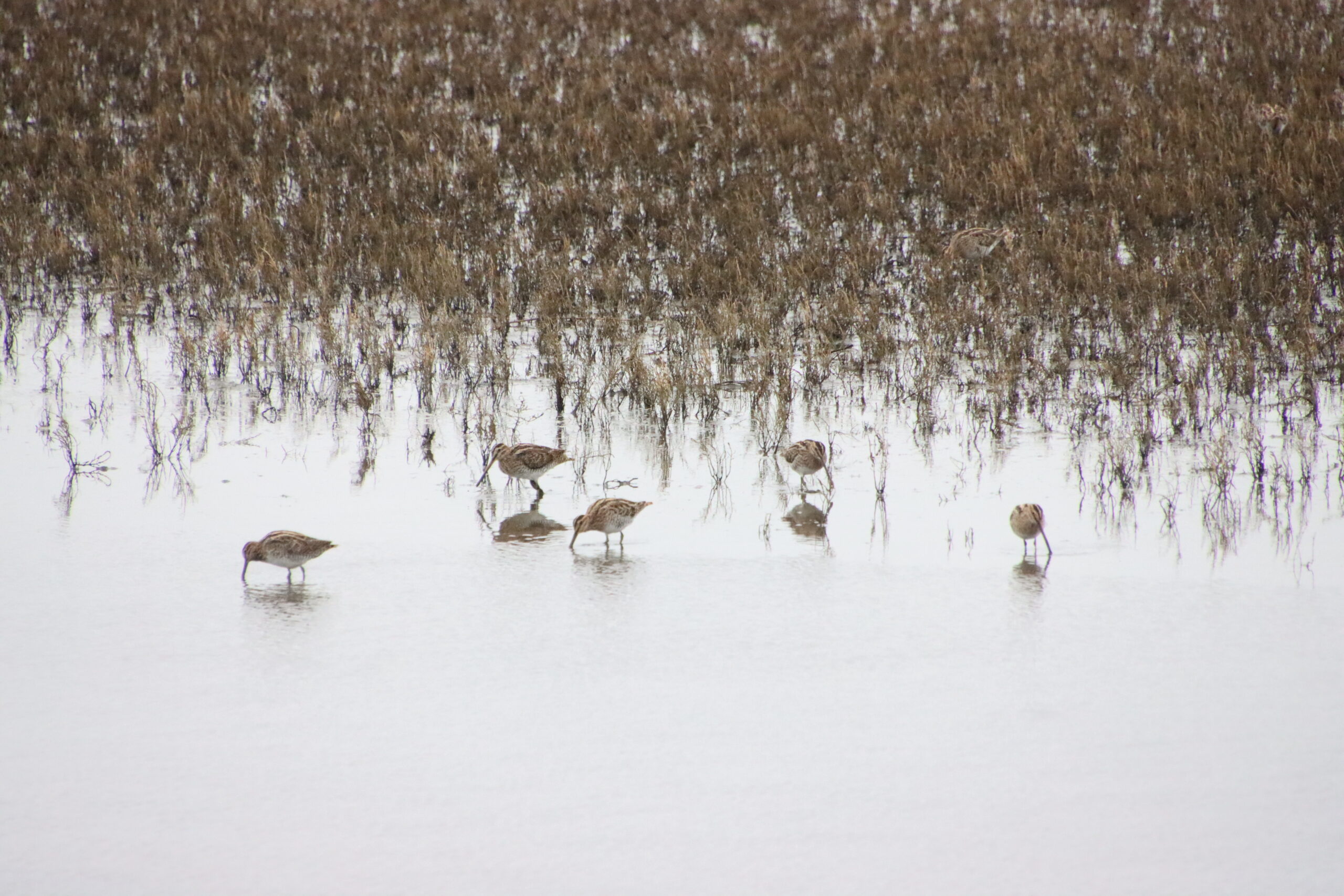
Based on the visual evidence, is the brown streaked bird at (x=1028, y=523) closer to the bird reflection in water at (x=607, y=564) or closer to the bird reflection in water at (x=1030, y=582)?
the bird reflection in water at (x=1030, y=582)

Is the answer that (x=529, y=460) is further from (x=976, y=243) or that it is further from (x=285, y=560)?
(x=976, y=243)

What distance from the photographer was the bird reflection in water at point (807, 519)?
7.45 meters

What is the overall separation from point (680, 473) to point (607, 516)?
1611mm

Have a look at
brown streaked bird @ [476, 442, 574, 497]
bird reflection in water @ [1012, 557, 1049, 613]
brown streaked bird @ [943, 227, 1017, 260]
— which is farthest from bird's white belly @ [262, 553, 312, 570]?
brown streaked bird @ [943, 227, 1017, 260]

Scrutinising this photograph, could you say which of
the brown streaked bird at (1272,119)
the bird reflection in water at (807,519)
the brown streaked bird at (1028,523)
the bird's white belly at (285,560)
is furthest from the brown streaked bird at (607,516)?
the brown streaked bird at (1272,119)

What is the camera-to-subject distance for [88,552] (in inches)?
279

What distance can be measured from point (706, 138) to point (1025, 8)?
8.50 meters

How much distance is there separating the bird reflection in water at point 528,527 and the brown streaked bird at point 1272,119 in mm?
11818

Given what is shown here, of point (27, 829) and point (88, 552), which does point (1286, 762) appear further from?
point (88, 552)

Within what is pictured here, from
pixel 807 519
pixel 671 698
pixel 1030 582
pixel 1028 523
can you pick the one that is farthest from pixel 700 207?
pixel 671 698

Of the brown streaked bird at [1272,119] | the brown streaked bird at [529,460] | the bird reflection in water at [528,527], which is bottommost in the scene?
the bird reflection in water at [528,527]

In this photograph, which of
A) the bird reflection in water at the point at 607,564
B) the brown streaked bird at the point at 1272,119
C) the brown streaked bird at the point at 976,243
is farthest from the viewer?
the brown streaked bird at the point at 1272,119

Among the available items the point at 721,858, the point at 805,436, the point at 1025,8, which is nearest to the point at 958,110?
the point at 1025,8

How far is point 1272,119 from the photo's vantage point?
16.4m
